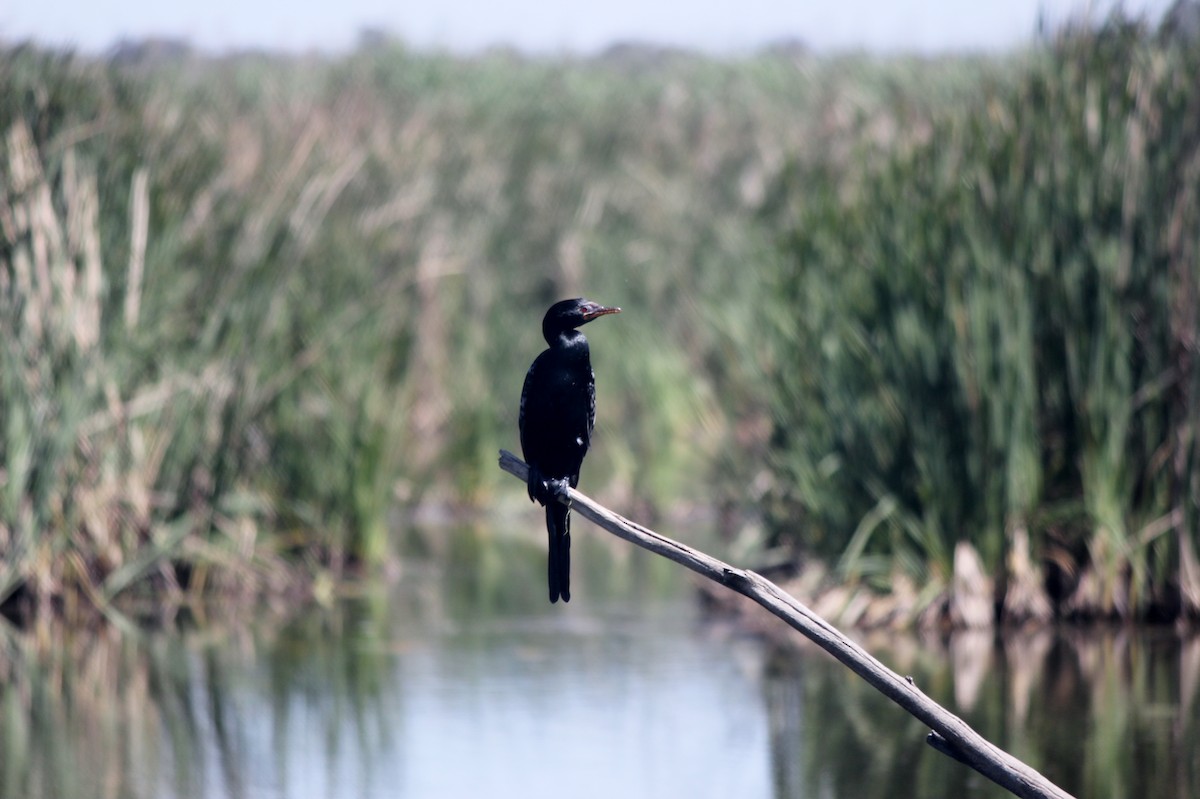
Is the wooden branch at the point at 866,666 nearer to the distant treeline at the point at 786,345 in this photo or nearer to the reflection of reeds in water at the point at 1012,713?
the reflection of reeds in water at the point at 1012,713

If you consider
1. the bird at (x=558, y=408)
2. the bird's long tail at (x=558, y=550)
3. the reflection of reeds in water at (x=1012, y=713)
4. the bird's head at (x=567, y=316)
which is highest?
the bird's head at (x=567, y=316)

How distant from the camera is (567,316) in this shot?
3.55 meters

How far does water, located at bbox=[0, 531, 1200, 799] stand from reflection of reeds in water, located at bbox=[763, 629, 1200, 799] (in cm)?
1

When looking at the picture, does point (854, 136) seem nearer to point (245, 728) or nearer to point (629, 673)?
point (629, 673)

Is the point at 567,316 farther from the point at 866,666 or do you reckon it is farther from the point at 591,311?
the point at 866,666

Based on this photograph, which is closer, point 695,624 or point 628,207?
point 695,624

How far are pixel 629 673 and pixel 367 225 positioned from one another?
13.6 ft

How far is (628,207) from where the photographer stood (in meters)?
15.9

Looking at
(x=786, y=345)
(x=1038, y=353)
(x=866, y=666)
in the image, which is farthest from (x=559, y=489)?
(x=786, y=345)

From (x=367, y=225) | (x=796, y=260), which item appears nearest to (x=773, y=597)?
(x=796, y=260)

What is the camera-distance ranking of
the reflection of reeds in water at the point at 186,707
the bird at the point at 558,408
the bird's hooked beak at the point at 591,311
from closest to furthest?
the bird's hooked beak at the point at 591,311, the bird at the point at 558,408, the reflection of reeds in water at the point at 186,707

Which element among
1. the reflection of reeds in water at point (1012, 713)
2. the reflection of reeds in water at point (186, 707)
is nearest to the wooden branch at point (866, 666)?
the reflection of reeds in water at point (1012, 713)

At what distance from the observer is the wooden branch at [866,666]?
3469mm

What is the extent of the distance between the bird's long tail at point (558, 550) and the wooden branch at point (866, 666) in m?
0.04
